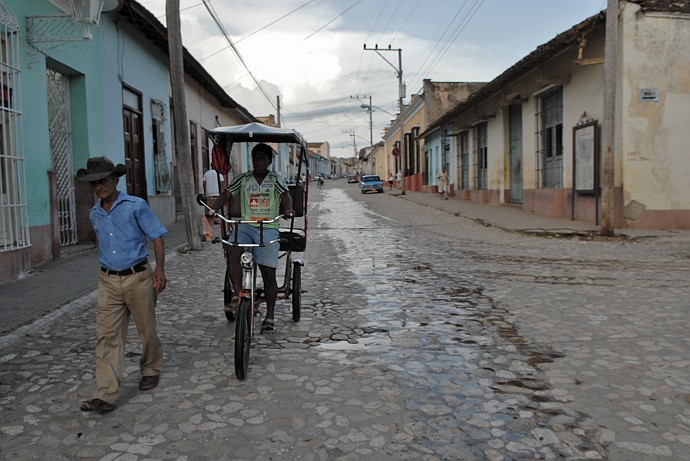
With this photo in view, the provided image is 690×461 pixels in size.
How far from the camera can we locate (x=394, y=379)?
3.94 metres

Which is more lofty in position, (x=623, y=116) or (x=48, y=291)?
(x=623, y=116)

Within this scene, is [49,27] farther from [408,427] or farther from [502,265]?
[408,427]

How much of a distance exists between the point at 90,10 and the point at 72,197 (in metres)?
3.53

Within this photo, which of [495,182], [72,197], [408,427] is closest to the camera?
[408,427]

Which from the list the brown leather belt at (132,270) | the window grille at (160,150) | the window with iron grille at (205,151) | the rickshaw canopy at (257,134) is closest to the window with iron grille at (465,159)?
the window with iron grille at (205,151)

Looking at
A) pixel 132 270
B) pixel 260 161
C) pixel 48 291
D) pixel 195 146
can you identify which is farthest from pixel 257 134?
pixel 195 146

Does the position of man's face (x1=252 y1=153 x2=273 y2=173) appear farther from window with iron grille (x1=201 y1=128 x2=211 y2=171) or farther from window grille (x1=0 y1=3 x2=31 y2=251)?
window with iron grille (x1=201 y1=128 x2=211 y2=171)

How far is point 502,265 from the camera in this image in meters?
8.75

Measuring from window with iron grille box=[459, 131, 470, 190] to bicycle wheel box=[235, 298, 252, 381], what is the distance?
23505mm

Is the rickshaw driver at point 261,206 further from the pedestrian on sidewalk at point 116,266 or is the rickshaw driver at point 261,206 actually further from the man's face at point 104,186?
the man's face at point 104,186

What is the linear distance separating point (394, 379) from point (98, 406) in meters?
1.82

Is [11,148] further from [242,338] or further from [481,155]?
[481,155]

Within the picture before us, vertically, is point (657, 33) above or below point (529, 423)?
above

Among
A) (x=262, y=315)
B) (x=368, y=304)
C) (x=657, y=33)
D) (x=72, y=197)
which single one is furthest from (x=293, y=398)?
(x=657, y=33)
